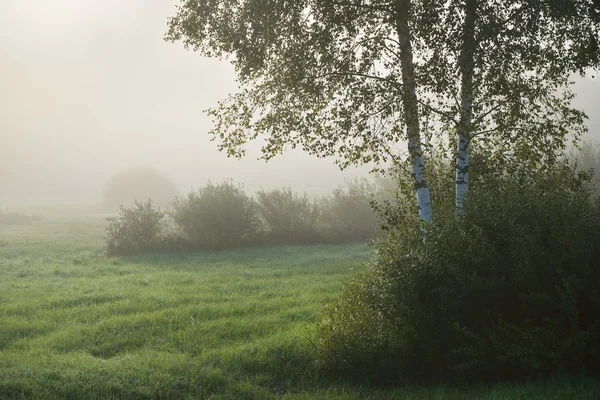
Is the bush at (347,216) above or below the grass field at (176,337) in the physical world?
above

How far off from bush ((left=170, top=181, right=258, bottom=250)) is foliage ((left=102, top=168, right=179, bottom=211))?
67.1 meters

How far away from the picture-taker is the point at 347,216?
36.5 metres

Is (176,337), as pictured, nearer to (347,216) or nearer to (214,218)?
(214,218)

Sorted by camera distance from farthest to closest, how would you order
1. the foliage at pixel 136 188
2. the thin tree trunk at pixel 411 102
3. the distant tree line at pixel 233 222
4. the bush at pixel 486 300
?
the foliage at pixel 136 188, the distant tree line at pixel 233 222, the thin tree trunk at pixel 411 102, the bush at pixel 486 300

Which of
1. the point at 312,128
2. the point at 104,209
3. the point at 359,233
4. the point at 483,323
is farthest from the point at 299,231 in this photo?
the point at 104,209

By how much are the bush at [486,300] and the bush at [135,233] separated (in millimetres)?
22950

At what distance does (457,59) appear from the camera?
10.3m

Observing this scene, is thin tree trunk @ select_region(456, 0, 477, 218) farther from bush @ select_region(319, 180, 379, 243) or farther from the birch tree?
bush @ select_region(319, 180, 379, 243)

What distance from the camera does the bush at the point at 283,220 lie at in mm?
33844

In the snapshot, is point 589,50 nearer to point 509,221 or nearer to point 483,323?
point 509,221

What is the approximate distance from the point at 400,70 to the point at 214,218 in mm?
21594

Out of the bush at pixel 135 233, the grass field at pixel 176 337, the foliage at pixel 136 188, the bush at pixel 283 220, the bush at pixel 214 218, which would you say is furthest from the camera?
the foliage at pixel 136 188

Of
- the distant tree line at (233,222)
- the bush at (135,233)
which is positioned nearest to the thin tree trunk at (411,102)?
the distant tree line at (233,222)

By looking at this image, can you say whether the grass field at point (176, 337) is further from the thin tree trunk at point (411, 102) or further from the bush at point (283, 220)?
the bush at point (283, 220)
